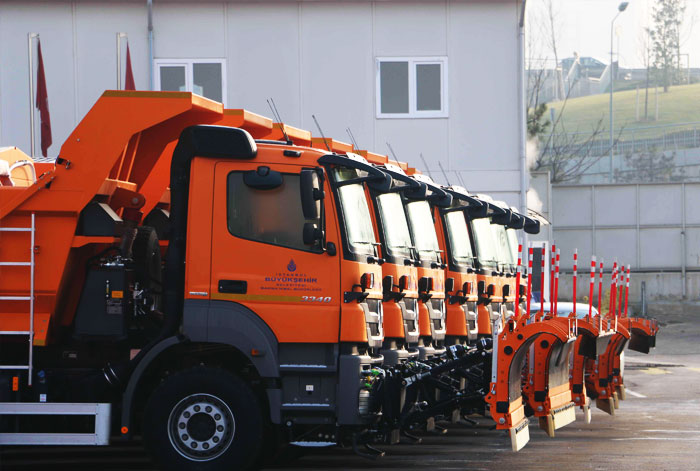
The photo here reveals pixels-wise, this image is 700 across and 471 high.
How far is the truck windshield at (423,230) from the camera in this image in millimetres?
13484

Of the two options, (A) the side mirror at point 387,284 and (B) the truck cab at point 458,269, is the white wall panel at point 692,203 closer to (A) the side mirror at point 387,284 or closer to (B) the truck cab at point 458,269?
(B) the truck cab at point 458,269

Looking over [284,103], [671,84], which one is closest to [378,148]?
[284,103]

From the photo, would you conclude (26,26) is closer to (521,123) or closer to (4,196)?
(521,123)

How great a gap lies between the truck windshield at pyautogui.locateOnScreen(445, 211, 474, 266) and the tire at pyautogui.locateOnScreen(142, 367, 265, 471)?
5605 mm

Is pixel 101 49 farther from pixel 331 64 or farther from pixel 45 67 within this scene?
pixel 331 64

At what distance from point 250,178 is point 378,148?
50.7 ft

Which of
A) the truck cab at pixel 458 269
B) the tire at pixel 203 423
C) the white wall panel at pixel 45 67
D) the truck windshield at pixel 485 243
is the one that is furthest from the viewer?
the white wall panel at pixel 45 67

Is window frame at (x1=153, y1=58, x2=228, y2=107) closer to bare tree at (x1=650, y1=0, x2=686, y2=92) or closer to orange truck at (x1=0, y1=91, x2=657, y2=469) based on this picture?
orange truck at (x1=0, y1=91, x2=657, y2=469)

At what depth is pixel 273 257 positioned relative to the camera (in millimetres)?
10156

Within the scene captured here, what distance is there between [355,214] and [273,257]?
92cm

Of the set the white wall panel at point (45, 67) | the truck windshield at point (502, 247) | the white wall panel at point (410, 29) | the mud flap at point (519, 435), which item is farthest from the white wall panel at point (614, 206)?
the mud flap at point (519, 435)

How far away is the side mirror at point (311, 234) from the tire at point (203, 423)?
4.45 ft

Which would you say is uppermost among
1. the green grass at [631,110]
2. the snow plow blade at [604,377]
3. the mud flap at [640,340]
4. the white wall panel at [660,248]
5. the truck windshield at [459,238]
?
the green grass at [631,110]

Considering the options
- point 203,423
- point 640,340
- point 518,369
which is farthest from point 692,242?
point 203,423
